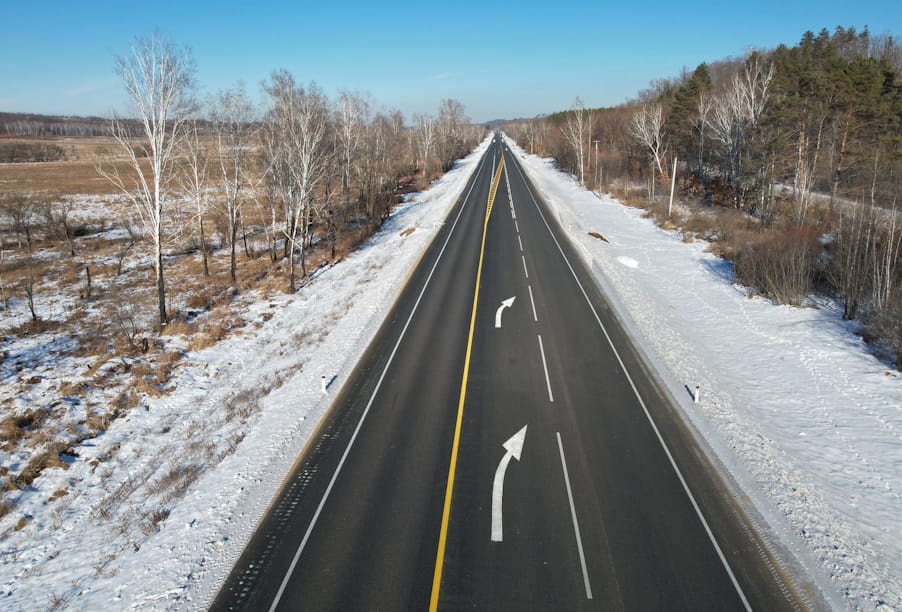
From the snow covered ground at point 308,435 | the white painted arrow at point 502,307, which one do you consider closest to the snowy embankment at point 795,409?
the snow covered ground at point 308,435

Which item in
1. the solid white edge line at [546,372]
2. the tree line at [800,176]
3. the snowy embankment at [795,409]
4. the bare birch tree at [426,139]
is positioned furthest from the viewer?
the bare birch tree at [426,139]

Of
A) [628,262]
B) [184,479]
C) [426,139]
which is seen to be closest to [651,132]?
[426,139]

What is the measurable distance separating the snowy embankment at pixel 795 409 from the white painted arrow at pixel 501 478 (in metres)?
5.10

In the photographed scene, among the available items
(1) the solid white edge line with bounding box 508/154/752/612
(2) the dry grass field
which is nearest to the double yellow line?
(1) the solid white edge line with bounding box 508/154/752/612

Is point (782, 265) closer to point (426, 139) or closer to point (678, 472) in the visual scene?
point (678, 472)

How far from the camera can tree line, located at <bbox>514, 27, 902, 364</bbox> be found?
19.7 meters

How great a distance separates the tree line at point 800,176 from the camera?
1973 cm

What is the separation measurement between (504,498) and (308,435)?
5.96m

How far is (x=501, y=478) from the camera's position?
37.4 ft

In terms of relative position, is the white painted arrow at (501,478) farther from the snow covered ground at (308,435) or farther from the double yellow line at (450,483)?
the snow covered ground at (308,435)

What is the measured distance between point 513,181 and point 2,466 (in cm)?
6062

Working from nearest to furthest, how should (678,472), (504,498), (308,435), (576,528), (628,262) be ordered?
(576,528), (504,498), (678,472), (308,435), (628,262)

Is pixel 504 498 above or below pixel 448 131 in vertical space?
below

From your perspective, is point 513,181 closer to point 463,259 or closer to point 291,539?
point 463,259
